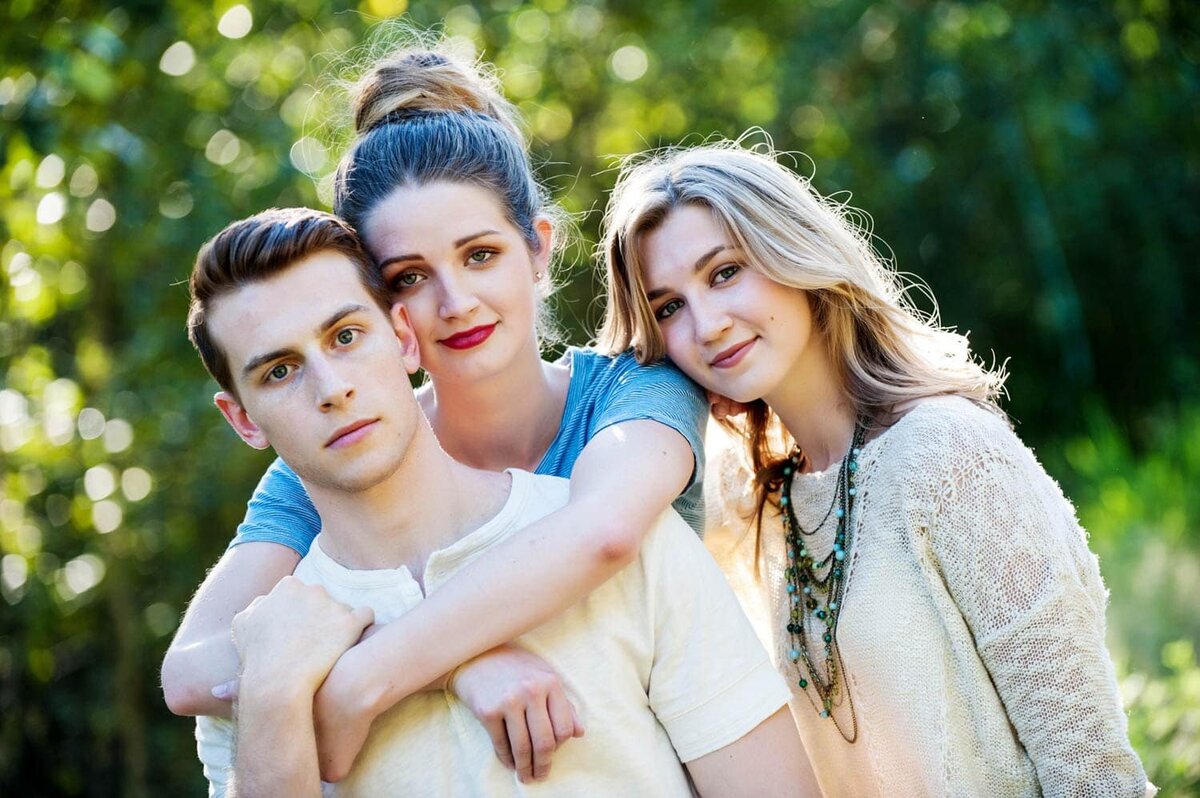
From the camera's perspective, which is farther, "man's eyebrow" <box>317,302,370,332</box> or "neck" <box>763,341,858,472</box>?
"neck" <box>763,341,858,472</box>

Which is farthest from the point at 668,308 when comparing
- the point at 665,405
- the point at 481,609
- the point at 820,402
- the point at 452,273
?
the point at 481,609

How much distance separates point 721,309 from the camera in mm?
2646

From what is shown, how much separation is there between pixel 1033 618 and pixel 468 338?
1.26 metres

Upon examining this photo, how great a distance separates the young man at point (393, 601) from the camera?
2086 mm

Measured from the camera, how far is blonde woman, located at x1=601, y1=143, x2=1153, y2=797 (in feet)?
8.04

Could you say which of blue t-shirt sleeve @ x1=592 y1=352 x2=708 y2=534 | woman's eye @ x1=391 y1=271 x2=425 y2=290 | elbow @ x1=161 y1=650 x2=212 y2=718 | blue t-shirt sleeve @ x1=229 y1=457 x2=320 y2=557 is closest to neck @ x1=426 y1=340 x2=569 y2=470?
blue t-shirt sleeve @ x1=592 y1=352 x2=708 y2=534

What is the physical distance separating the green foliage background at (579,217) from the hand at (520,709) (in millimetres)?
1460

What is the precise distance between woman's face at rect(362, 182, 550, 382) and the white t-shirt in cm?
46

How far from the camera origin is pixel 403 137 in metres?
2.65

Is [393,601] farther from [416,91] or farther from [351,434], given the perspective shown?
[416,91]

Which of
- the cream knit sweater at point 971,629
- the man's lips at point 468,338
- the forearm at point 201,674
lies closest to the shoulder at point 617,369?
the man's lips at point 468,338

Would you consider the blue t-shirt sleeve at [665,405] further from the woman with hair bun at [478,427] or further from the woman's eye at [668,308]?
the woman's eye at [668,308]

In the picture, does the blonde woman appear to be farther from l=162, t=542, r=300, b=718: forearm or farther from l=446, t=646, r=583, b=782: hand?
l=162, t=542, r=300, b=718: forearm

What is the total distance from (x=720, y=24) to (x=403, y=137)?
5302 mm
